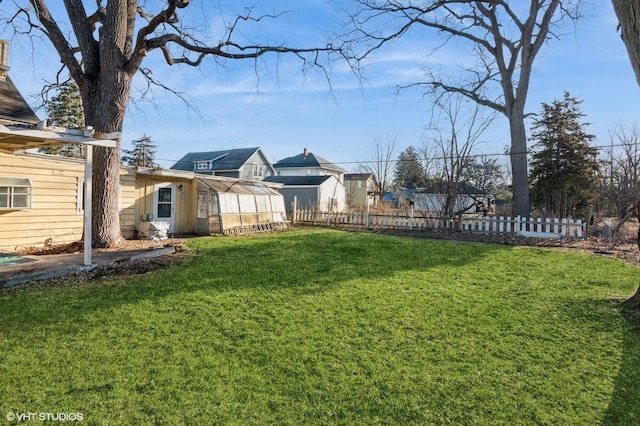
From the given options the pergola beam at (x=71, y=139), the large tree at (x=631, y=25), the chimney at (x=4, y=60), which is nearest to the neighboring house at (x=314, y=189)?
the chimney at (x=4, y=60)

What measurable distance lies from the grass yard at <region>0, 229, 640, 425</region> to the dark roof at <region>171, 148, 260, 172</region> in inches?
1090

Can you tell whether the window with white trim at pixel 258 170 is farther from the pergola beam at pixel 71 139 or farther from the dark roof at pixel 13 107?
the dark roof at pixel 13 107

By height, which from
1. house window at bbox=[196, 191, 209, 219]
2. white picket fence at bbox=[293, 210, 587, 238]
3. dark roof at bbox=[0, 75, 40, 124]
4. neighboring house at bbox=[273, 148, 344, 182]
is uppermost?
neighboring house at bbox=[273, 148, 344, 182]

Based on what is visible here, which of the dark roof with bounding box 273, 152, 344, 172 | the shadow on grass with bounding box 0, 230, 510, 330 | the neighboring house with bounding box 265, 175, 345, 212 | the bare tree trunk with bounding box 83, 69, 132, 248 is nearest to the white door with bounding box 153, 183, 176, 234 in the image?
the shadow on grass with bounding box 0, 230, 510, 330

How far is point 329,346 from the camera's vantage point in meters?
3.54

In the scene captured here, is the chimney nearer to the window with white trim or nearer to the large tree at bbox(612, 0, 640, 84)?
the large tree at bbox(612, 0, 640, 84)

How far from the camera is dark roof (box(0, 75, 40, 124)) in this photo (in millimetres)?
5204

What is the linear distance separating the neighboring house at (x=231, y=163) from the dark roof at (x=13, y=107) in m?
25.7

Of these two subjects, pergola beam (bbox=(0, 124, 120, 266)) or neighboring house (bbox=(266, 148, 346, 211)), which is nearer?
pergola beam (bbox=(0, 124, 120, 266))

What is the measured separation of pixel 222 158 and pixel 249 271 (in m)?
29.3

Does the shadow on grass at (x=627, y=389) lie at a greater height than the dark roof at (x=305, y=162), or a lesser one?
lesser

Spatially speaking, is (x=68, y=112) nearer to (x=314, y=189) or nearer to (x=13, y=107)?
(x=314, y=189)

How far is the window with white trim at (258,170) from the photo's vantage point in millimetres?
34131

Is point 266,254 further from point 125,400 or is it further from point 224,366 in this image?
point 125,400
